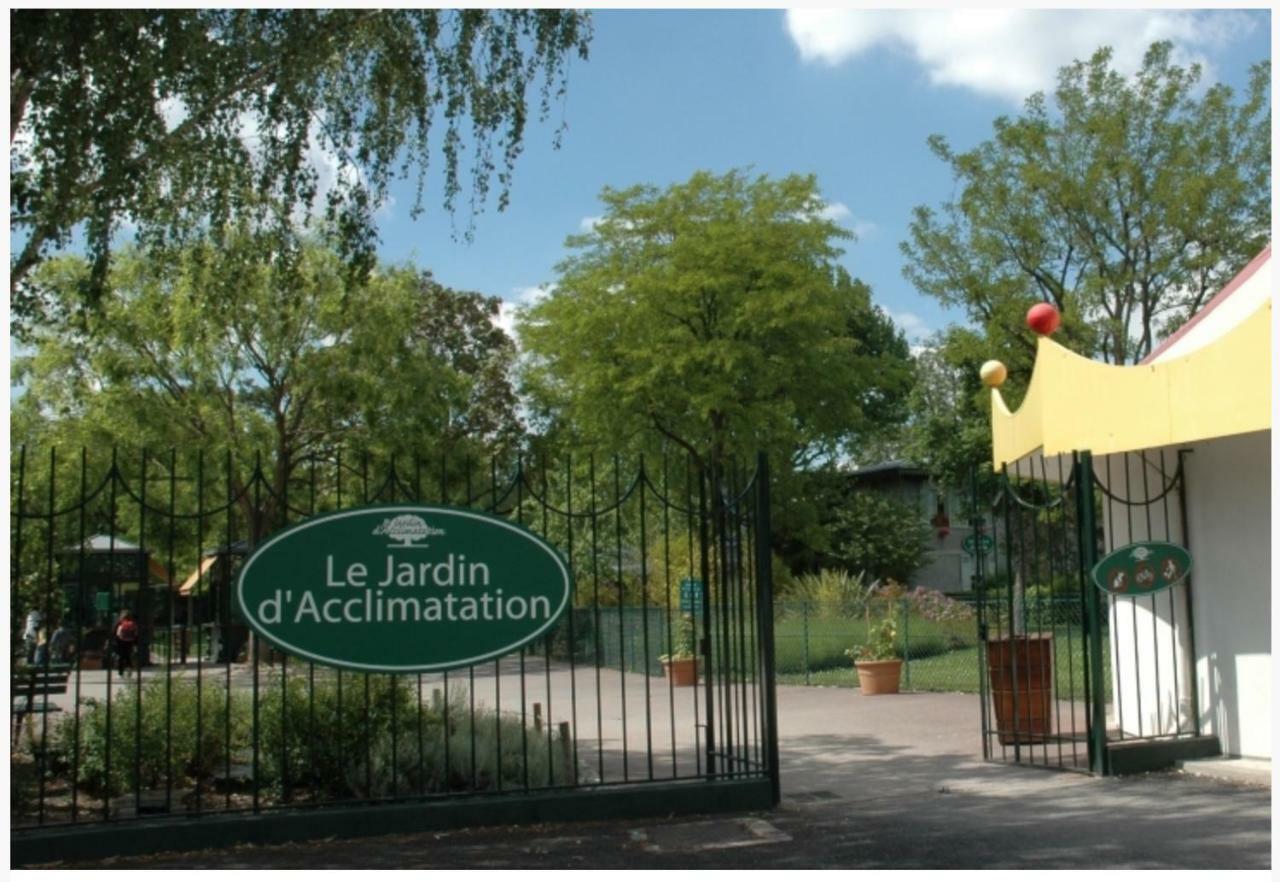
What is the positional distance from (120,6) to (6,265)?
2151 millimetres

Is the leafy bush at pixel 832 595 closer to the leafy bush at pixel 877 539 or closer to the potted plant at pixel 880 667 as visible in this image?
the potted plant at pixel 880 667

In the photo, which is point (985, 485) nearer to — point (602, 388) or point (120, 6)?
point (602, 388)

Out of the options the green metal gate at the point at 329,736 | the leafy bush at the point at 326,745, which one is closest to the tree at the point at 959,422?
the green metal gate at the point at 329,736

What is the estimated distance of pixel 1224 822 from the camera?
8.41 m

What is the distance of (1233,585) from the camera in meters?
11.1

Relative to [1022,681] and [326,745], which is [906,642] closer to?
[1022,681]

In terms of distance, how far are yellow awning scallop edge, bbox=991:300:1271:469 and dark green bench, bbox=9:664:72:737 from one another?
8.34 metres

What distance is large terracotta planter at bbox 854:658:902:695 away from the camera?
66.3 ft

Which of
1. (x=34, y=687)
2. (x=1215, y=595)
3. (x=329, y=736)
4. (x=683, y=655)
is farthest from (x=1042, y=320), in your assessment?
(x=683, y=655)

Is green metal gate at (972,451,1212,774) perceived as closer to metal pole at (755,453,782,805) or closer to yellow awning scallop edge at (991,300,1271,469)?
yellow awning scallop edge at (991,300,1271,469)

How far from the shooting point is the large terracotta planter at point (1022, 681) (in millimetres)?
12594

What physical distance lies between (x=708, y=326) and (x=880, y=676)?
15519 mm

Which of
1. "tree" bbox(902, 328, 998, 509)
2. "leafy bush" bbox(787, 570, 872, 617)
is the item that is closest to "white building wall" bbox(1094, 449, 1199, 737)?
"leafy bush" bbox(787, 570, 872, 617)
